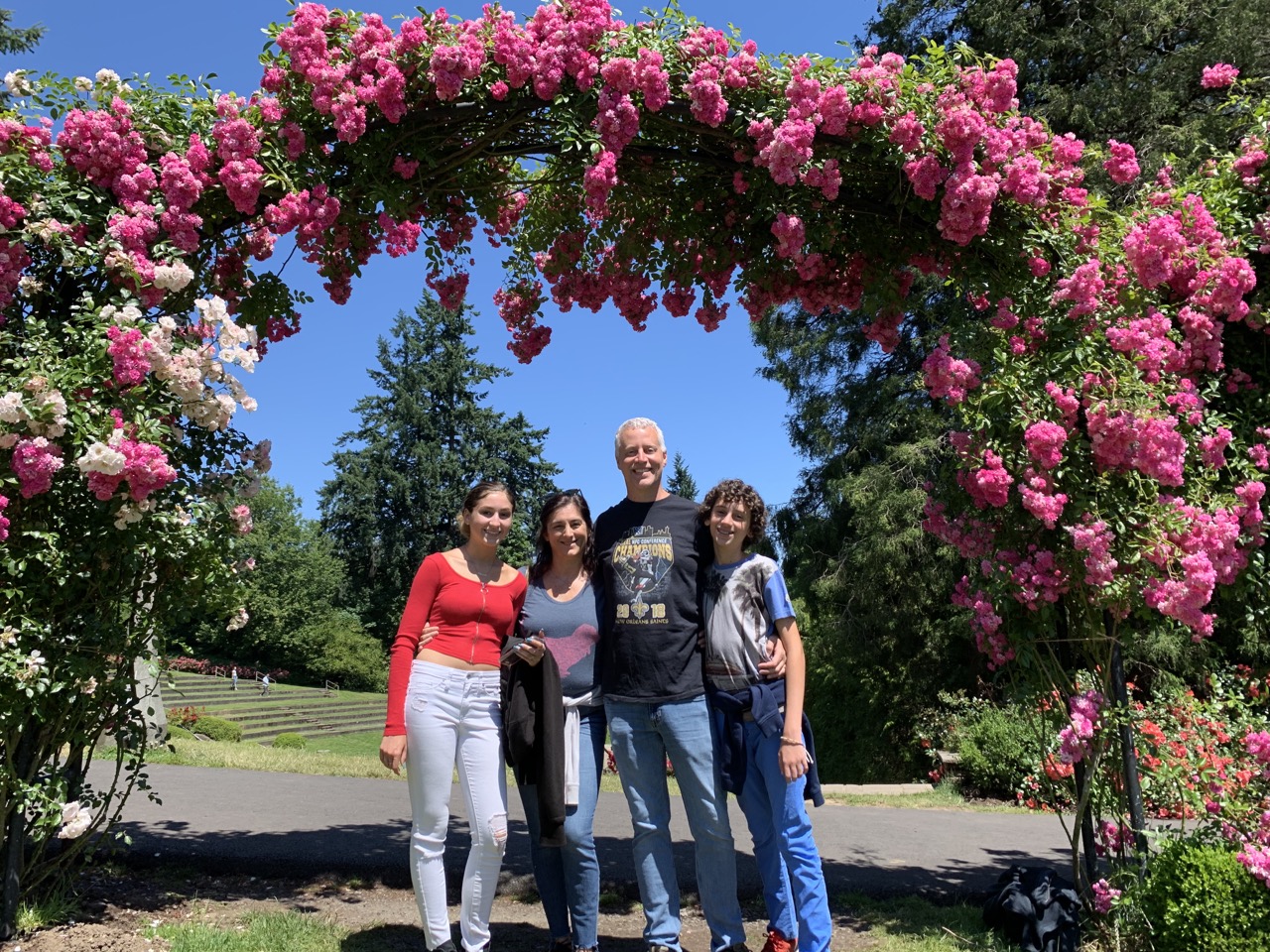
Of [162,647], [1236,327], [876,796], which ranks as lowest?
[876,796]

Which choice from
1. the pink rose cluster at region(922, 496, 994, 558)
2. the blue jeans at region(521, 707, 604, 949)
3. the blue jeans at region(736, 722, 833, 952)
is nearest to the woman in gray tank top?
the blue jeans at region(521, 707, 604, 949)

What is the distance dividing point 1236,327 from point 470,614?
386cm

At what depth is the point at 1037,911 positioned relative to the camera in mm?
4355

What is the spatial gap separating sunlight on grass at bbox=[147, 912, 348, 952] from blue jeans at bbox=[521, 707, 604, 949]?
0.99 metres

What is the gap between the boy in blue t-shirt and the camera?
3.68 meters

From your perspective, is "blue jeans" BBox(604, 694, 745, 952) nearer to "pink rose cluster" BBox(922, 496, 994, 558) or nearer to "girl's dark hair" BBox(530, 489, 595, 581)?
"girl's dark hair" BBox(530, 489, 595, 581)

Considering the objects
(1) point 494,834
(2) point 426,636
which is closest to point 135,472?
(2) point 426,636

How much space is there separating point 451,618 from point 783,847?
60.9 inches

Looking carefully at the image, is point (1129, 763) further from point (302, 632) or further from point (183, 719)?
point (302, 632)

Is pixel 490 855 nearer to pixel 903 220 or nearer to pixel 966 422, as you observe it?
pixel 966 422

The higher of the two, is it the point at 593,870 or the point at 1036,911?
the point at 593,870

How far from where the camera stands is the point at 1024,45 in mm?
15055

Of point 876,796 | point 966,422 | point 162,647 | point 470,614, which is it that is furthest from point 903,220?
point 876,796

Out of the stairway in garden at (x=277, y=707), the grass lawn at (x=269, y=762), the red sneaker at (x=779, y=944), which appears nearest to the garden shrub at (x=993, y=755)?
the grass lawn at (x=269, y=762)
